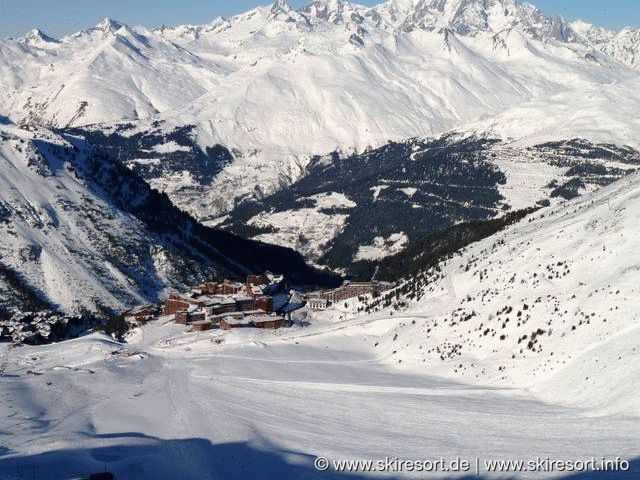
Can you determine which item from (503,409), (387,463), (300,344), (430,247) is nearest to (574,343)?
(503,409)

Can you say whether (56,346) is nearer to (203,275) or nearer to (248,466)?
(248,466)

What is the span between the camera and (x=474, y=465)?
32.7 metres

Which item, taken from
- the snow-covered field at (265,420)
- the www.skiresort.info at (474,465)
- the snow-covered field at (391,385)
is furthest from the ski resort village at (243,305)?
the www.skiresort.info at (474,465)

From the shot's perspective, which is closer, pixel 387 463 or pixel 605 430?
pixel 387 463

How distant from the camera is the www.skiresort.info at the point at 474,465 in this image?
31062 millimetres

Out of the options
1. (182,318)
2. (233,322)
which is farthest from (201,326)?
(182,318)

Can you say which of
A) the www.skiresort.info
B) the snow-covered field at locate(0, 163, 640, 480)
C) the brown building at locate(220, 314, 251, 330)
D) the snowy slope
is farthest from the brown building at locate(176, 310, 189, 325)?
the www.skiresort.info

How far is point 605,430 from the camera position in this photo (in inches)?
1409

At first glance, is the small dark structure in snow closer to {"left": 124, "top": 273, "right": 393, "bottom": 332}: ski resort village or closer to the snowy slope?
{"left": 124, "top": 273, "right": 393, "bottom": 332}: ski resort village

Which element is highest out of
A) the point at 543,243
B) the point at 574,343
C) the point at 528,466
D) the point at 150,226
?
the point at 150,226

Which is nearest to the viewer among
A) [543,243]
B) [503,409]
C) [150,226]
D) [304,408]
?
[503,409]

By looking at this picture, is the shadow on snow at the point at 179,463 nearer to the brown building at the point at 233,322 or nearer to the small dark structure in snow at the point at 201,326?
the brown building at the point at 233,322

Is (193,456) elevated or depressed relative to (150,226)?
depressed

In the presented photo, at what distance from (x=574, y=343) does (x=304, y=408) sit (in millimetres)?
18301
